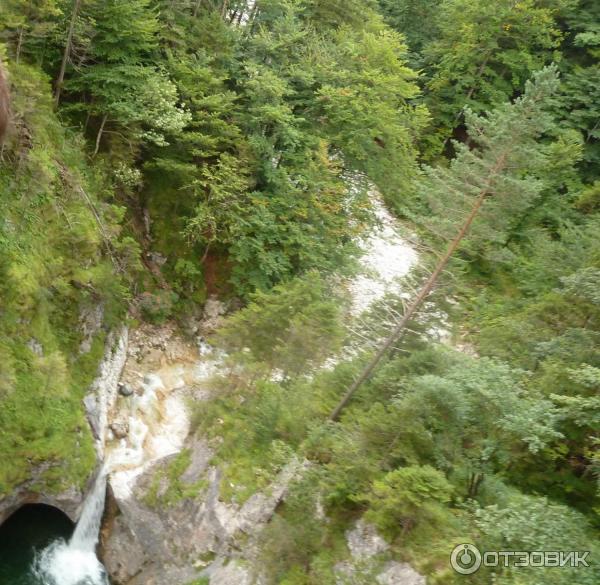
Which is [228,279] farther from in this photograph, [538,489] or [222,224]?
[538,489]

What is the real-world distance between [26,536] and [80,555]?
1860mm

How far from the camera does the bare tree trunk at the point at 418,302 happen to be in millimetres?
11509

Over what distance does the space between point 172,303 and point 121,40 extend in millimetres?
10515

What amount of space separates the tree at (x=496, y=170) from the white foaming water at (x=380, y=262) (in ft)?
35.2

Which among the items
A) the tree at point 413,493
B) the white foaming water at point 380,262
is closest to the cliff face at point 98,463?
the tree at point 413,493

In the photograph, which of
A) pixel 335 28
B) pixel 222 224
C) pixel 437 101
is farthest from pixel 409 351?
pixel 437 101

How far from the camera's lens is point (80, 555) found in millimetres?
14836

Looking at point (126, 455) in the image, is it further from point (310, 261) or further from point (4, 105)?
point (4, 105)

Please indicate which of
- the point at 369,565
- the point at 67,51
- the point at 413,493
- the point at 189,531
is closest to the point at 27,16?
the point at 67,51

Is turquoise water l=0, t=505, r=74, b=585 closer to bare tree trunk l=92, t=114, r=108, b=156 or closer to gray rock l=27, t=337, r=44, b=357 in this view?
gray rock l=27, t=337, r=44, b=357

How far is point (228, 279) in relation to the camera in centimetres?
2239

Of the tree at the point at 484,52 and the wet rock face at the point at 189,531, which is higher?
the tree at the point at 484,52

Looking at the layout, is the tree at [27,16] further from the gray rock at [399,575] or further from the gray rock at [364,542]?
the gray rock at [399,575]

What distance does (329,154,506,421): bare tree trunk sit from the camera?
1151 centimetres
